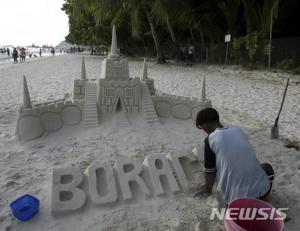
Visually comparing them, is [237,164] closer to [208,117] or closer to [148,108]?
[208,117]

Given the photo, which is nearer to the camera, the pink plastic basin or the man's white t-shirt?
the pink plastic basin

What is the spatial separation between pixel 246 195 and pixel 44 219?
87.3 inches

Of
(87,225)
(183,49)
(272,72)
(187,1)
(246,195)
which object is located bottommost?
(87,225)

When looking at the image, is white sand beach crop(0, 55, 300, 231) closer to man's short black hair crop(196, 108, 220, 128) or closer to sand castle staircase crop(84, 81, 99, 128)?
sand castle staircase crop(84, 81, 99, 128)

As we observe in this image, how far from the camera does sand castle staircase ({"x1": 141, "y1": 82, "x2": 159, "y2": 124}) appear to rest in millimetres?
6223

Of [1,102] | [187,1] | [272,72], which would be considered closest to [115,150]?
[1,102]

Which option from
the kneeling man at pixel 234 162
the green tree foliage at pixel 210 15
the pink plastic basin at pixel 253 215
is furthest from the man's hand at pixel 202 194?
the green tree foliage at pixel 210 15

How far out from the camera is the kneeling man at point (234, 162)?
9.08 ft

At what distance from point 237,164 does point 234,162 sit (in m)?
0.04

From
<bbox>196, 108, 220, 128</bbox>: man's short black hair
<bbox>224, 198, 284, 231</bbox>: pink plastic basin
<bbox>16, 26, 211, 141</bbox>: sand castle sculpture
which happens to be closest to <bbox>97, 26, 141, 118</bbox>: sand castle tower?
<bbox>16, 26, 211, 141</bbox>: sand castle sculpture

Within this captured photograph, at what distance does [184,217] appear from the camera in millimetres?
3184

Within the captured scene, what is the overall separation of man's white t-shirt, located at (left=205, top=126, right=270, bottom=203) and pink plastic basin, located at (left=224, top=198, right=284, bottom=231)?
231mm

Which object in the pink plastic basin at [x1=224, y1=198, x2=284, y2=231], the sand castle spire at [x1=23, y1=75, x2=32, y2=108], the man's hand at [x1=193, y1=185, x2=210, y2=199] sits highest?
the sand castle spire at [x1=23, y1=75, x2=32, y2=108]

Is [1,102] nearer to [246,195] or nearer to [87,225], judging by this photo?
[87,225]
